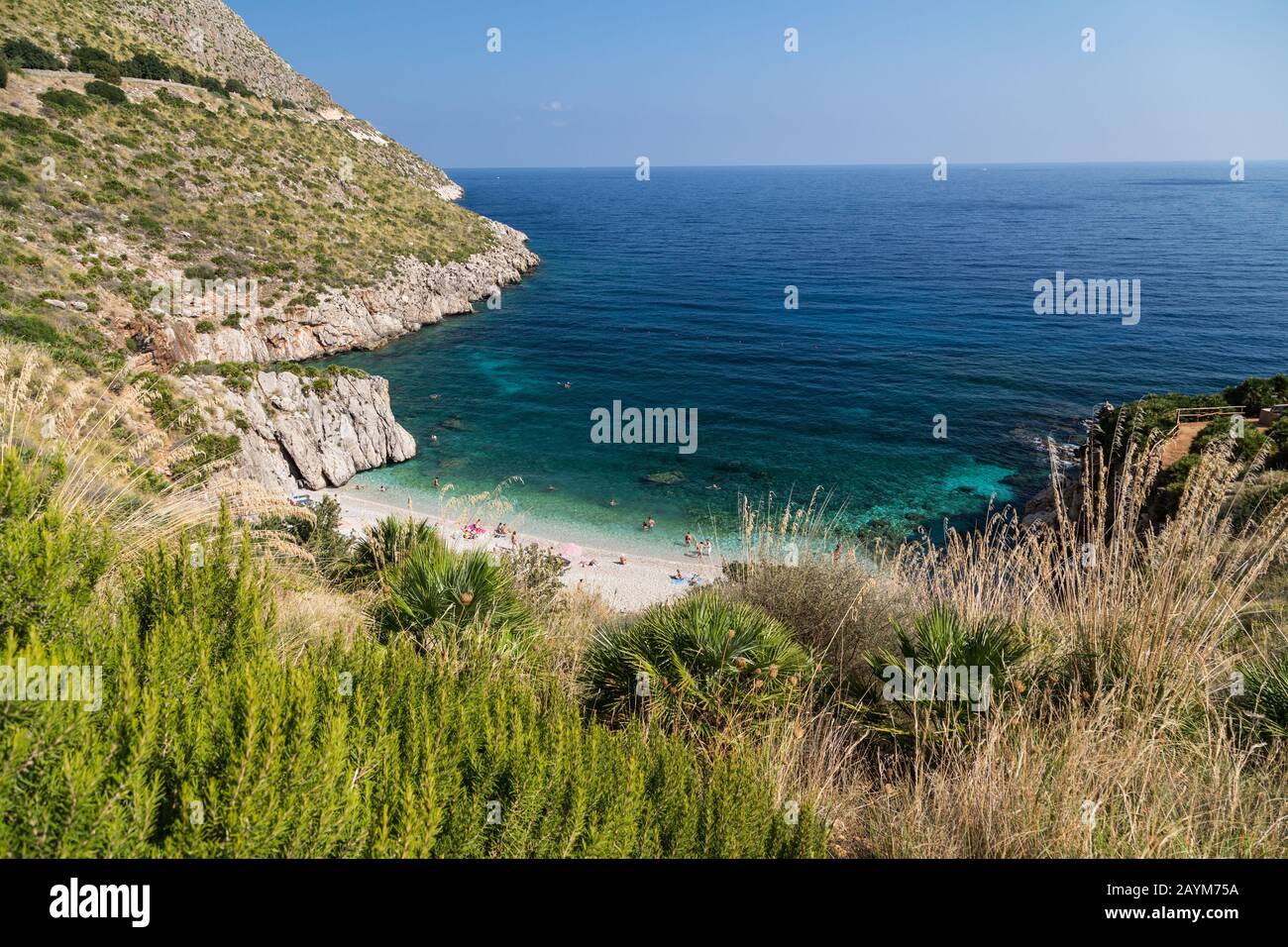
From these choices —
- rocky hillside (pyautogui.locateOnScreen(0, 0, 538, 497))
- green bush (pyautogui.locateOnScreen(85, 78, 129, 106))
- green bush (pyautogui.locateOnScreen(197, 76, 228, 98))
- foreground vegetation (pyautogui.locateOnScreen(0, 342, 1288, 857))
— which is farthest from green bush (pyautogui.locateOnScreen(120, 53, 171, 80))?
foreground vegetation (pyautogui.locateOnScreen(0, 342, 1288, 857))

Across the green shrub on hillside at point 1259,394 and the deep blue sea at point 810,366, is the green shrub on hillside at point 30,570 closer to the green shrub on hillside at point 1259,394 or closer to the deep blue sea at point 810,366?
the deep blue sea at point 810,366

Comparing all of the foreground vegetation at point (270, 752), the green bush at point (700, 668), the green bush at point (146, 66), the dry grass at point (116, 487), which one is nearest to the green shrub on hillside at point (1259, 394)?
the green bush at point (700, 668)

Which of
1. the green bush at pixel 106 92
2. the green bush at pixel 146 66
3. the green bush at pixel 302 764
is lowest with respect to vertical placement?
the green bush at pixel 302 764

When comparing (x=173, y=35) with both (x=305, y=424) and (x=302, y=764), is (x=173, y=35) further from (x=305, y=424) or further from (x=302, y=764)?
(x=302, y=764)

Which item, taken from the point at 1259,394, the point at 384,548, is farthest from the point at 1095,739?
the point at 1259,394
